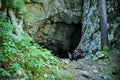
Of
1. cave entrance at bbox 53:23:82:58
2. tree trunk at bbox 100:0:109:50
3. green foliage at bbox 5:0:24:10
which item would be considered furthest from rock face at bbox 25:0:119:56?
green foliage at bbox 5:0:24:10

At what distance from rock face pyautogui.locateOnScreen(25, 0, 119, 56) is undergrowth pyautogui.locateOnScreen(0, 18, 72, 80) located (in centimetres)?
1120

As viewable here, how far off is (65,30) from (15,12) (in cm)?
1392

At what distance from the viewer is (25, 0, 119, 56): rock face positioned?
66.1 ft

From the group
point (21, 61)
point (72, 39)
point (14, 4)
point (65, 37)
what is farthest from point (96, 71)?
point (72, 39)

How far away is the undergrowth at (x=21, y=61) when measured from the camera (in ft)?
19.4

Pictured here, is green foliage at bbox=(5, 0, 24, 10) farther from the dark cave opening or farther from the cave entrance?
the cave entrance

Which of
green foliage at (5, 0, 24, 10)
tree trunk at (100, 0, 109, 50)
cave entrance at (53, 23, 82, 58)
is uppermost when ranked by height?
green foliage at (5, 0, 24, 10)

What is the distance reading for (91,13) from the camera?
18406 millimetres

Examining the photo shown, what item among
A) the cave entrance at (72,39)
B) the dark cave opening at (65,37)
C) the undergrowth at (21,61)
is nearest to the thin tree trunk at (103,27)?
the undergrowth at (21,61)

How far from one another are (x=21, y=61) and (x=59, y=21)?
51.5 feet

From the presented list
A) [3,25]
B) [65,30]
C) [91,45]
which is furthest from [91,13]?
[3,25]

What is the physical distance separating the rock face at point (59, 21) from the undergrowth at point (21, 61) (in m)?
11.2

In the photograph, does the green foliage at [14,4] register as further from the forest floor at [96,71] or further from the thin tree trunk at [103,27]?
the thin tree trunk at [103,27]

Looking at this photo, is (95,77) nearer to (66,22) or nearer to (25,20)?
(25,20)
